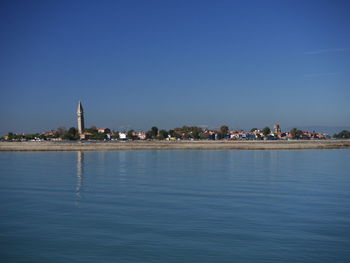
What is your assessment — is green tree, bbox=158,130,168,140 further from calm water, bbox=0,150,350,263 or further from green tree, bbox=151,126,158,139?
calm water, bbox=0,150,350,263

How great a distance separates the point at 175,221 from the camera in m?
16.5

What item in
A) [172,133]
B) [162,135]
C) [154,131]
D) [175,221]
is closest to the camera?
[175,221]

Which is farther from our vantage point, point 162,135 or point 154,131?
point 154,131

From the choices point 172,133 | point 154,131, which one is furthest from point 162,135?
point 172,133

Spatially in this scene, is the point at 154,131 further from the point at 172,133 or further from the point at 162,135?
the point at 172,133

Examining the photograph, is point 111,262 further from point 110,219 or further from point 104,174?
point 104,174

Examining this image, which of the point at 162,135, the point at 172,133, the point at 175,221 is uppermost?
the point at 172,133

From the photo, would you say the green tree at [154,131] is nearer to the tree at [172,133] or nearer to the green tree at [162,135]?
the green tree at [162,135]

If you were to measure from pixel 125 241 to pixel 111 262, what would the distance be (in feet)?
6.69

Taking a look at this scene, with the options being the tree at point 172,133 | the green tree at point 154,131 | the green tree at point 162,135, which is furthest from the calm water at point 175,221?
the tree at point 172,133

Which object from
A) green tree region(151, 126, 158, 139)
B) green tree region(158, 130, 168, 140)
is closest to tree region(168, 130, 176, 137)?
green tree region(151, 126, 158, 139)

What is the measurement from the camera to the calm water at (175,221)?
41.0 feet

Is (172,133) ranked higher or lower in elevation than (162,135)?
higher

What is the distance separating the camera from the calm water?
1251 centimetres
